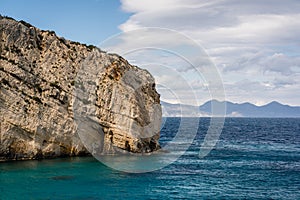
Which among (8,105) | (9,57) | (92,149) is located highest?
(9,57)

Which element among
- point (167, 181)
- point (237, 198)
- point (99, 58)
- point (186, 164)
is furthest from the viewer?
point (99, 58)

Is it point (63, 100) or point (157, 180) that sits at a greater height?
point (63, 100)

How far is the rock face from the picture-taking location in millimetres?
53219

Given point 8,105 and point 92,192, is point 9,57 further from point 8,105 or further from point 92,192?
point 92,192

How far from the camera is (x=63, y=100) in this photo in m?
57.6

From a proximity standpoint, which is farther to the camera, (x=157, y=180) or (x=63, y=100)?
(x=63, y=100)

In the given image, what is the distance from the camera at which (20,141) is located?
171 ft

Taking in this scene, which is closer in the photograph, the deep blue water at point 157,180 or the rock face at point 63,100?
the deep blue water at point 157,180

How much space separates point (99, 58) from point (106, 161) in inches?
681

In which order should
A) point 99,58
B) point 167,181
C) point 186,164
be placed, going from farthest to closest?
point 99,58, point 186,164, point 167,181

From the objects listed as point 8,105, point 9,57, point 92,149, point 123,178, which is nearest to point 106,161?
point 92,149

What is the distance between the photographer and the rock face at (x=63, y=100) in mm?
53219

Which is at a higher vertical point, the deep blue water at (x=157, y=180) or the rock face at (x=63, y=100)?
the rock face at (x=63, y=100)

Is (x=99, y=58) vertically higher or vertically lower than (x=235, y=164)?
higher
